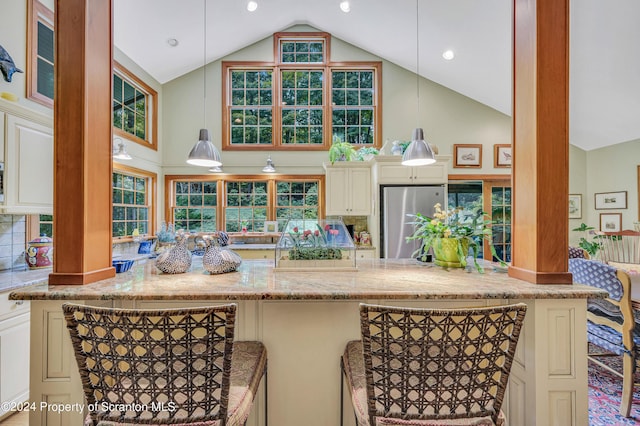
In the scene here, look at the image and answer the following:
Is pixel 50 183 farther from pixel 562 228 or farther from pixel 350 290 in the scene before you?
pixel 562 228

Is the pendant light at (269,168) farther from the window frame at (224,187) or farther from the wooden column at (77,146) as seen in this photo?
the wooden column at (77,146)

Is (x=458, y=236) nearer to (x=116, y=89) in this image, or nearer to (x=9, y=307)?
(x=9, y=307)

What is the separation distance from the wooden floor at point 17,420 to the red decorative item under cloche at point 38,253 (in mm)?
1114

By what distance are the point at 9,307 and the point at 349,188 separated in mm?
3717

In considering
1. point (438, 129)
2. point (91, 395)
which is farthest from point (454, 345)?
point (438, 129)

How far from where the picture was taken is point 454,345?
0.94 meters

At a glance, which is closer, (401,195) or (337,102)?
(401,195)

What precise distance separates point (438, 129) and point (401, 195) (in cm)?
163

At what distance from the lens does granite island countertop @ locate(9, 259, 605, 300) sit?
132cm

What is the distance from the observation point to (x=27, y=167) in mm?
2336

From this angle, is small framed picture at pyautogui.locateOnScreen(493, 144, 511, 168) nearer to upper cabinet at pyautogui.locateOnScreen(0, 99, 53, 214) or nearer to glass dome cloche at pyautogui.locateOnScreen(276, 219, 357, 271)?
glass dome cloche at pyautogui.locateOnScreen(276, 219, 357, 271)

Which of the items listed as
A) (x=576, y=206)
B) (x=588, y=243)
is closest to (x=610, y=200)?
(x=576, y=206)

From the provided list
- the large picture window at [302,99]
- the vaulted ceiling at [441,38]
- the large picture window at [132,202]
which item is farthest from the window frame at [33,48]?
the large picture window at [302,99]

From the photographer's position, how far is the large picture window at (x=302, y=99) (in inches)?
195
